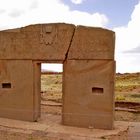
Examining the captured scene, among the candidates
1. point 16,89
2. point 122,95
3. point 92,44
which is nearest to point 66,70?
point 92,44

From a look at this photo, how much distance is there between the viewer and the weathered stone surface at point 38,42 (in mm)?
10695

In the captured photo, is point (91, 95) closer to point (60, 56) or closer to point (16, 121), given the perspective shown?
point (60, 56)

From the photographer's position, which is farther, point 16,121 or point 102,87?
point 16,121

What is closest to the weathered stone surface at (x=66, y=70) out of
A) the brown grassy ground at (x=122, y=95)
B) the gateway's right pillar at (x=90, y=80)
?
the gateway's right pillar at (x=90, y=80)

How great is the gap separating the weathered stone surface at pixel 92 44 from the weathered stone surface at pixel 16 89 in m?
1.77

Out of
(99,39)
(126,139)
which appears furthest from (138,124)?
(99,39)

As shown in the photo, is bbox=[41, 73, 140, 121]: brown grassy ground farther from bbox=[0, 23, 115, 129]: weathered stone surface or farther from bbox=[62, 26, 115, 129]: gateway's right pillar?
bbox=[62, 26, 115, 129]: gateway's right pillar

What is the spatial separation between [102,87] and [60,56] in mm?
1691

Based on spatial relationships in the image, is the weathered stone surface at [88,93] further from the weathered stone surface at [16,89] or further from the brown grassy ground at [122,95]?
the brown grassy ground at [122,95]

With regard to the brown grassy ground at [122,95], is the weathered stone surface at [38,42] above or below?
above

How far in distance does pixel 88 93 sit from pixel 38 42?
2.41 meters

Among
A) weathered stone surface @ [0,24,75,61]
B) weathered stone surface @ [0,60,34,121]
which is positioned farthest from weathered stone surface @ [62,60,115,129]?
weathered stone surface @ [0,60,34,121]

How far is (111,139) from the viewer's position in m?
9.44

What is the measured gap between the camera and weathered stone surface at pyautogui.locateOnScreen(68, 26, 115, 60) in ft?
33.1
